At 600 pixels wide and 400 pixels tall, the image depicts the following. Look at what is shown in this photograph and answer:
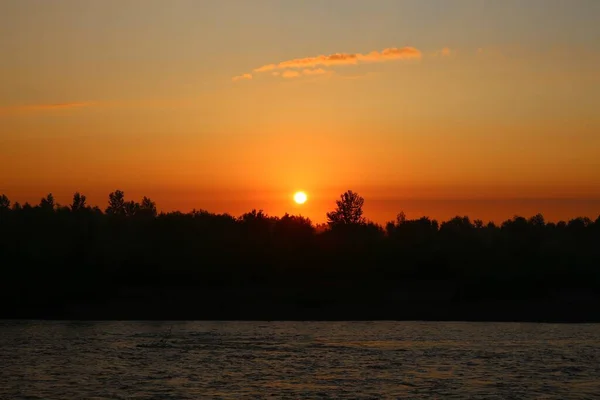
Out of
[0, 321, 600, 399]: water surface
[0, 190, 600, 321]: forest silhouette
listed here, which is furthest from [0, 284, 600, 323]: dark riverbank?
[0, 321, 600, 399]: water surface

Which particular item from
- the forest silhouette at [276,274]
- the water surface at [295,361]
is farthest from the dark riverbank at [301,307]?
the water surface at [295,361]

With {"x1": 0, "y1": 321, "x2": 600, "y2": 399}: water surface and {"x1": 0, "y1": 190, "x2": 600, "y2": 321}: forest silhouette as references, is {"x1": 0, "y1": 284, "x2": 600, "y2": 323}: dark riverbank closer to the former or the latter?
{"x1": 0, "y1": 190, "x2": 600, "y2": 321}: forest silhouette

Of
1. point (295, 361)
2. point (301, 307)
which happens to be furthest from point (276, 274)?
point (295, 361)

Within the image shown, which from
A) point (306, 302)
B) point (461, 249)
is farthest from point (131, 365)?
point (461, 249)

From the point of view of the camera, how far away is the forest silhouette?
7712 centimetres

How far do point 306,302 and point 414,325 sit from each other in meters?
13.6

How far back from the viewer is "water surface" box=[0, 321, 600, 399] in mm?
37012

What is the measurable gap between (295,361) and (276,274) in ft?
148

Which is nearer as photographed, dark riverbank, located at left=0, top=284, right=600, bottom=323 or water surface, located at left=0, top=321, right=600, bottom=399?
water surface, located at left=0, top=321, right=600, bottom=399

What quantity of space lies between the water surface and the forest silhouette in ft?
33.7

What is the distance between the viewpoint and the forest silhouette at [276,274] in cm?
7712

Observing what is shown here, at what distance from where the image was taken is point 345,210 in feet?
517

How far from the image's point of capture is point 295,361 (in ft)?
151

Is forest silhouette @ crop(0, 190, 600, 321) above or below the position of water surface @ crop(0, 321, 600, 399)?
above
